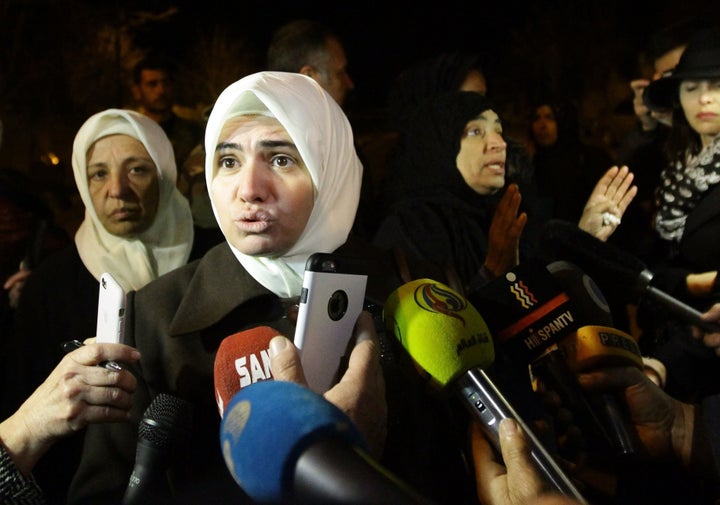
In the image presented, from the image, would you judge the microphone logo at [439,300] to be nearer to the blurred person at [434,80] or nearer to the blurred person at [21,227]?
the blurred person at [434,80]

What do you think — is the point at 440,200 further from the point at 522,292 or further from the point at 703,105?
the point at 522,292

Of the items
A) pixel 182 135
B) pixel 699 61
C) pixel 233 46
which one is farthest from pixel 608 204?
pixel 233 46

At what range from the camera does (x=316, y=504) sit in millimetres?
767

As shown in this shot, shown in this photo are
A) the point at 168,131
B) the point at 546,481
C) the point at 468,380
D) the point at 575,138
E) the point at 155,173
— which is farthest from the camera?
the point at 575,138

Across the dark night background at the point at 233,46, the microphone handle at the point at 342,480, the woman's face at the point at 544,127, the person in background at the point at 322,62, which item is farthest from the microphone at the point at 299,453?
the dark night background at the point at 233,46

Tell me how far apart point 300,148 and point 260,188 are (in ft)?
0.39

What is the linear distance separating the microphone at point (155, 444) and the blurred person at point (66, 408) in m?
0.11

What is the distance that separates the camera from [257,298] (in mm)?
1610

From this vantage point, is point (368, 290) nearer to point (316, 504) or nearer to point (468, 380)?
point (468, 380)

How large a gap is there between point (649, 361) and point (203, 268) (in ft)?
4.48

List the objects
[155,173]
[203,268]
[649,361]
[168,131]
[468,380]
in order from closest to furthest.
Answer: [468,380] < [203,268] < [649,361] < [155,173] < [168,131]

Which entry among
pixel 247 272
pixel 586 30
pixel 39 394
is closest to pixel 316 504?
pixel 39 394

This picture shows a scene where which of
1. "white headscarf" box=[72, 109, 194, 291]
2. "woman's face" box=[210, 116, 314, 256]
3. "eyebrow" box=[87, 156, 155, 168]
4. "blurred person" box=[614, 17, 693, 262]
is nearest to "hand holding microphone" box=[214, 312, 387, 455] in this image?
"woman's face" box=[210, 116, 314, 256]

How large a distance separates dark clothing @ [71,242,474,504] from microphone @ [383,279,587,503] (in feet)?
0.34
